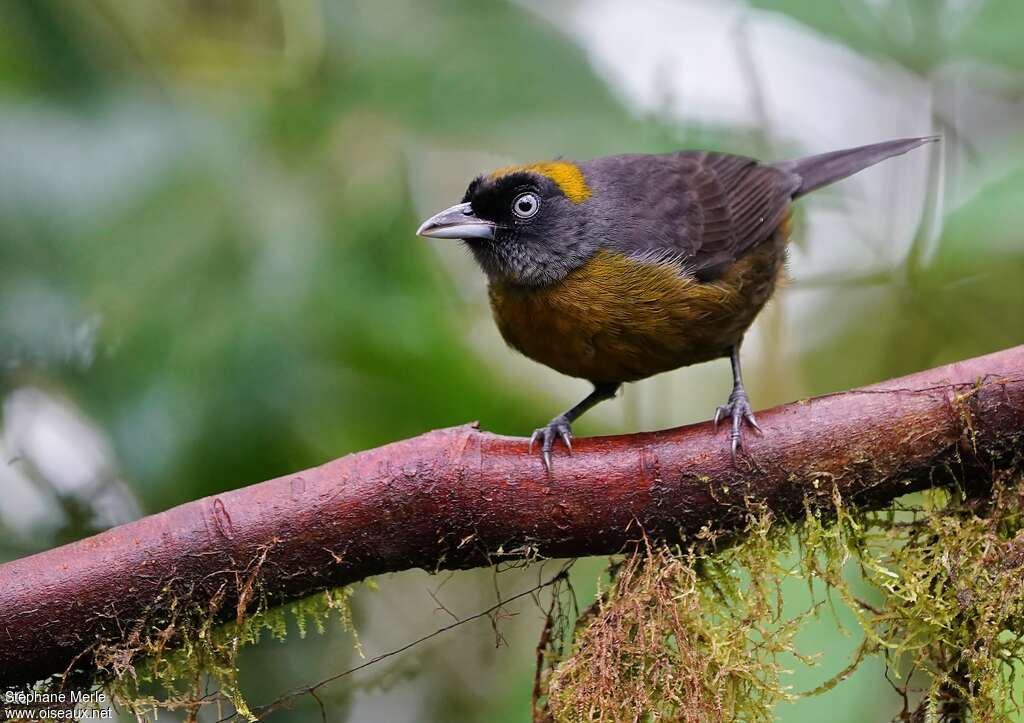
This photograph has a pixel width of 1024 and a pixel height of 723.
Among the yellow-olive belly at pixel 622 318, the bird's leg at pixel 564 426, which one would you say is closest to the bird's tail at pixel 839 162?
the yellow-olive belly at pixel 622 318

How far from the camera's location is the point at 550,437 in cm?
266

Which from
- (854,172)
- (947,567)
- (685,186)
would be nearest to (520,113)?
(685,186)

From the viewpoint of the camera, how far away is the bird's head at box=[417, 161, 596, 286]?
329cm

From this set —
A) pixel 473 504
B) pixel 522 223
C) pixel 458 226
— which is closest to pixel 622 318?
pixel 522 223

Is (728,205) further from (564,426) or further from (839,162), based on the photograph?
(564,426)

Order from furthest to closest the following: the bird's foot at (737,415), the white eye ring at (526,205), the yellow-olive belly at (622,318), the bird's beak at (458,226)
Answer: the white eye ring at (526,205) < the bird's beak at (458,226) < the yellow-olive belly at (622,318) < the bird's foot at (737,415)

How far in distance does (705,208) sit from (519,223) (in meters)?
0.69

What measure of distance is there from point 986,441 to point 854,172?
175cm

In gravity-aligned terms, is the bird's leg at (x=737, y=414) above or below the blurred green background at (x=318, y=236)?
below

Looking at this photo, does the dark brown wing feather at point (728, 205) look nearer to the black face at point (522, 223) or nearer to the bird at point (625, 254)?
the bird at point (625, 254)

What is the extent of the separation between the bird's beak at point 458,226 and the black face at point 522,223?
2 cm

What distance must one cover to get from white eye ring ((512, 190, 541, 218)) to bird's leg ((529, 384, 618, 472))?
2.02 ft

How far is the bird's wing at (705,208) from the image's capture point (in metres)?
3.31

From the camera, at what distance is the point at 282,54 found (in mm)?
3566
